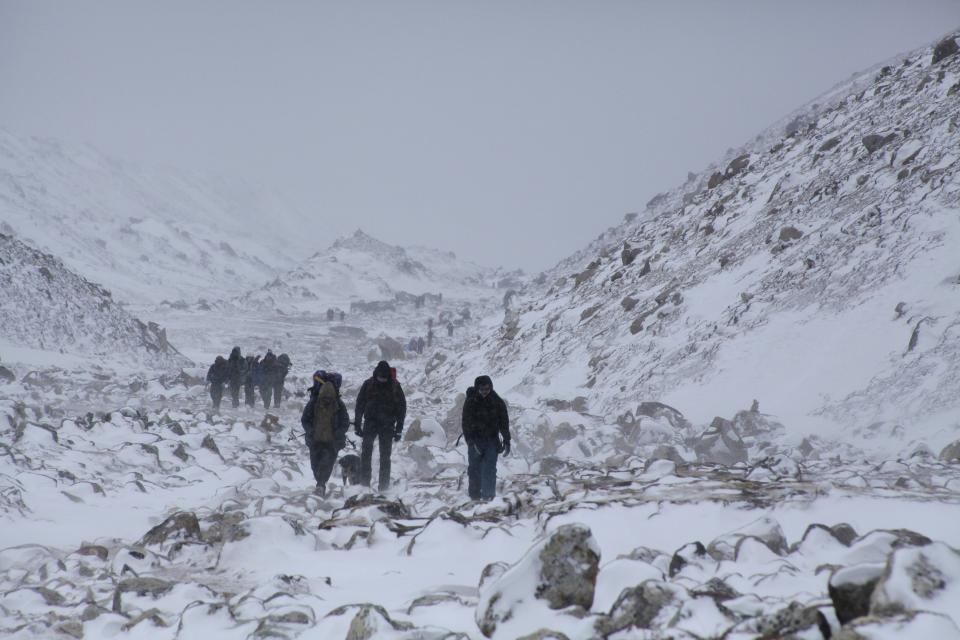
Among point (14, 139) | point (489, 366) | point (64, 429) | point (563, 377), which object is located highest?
point (14, 139)

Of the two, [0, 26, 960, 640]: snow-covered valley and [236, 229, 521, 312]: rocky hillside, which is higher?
[236, 229, 521, 312]: rocky hillside

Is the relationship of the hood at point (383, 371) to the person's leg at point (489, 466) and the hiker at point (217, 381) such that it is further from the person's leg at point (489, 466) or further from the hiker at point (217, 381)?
the hiker at point (217, 381)

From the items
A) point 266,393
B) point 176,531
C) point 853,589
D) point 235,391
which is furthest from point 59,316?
point 853,589

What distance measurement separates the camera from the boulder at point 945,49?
24.1 m

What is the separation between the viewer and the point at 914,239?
14352 millimetres

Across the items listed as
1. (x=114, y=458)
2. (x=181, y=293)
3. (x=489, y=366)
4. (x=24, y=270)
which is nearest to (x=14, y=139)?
(x=181, y=293)

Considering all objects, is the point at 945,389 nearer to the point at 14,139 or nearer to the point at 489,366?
the point at 489,366

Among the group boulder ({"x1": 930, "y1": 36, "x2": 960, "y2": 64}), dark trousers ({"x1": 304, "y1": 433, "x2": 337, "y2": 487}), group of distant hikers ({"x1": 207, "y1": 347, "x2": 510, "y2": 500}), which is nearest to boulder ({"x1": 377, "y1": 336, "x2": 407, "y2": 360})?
boulder ({"x1": 930, "y1": 36, "x2": 960, "y2": 64})

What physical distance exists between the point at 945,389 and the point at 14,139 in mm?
195232

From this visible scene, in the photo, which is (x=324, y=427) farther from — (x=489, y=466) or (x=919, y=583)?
(x=919, y=583)

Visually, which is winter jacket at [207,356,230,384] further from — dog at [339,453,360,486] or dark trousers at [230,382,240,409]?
dog at [339,453,360,486]

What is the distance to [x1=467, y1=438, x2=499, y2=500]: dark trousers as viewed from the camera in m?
8.54

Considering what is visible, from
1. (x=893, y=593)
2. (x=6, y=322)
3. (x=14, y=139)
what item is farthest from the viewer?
(x=14, y=139)

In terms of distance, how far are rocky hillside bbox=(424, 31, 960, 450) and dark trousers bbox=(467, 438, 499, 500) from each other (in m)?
5.86
